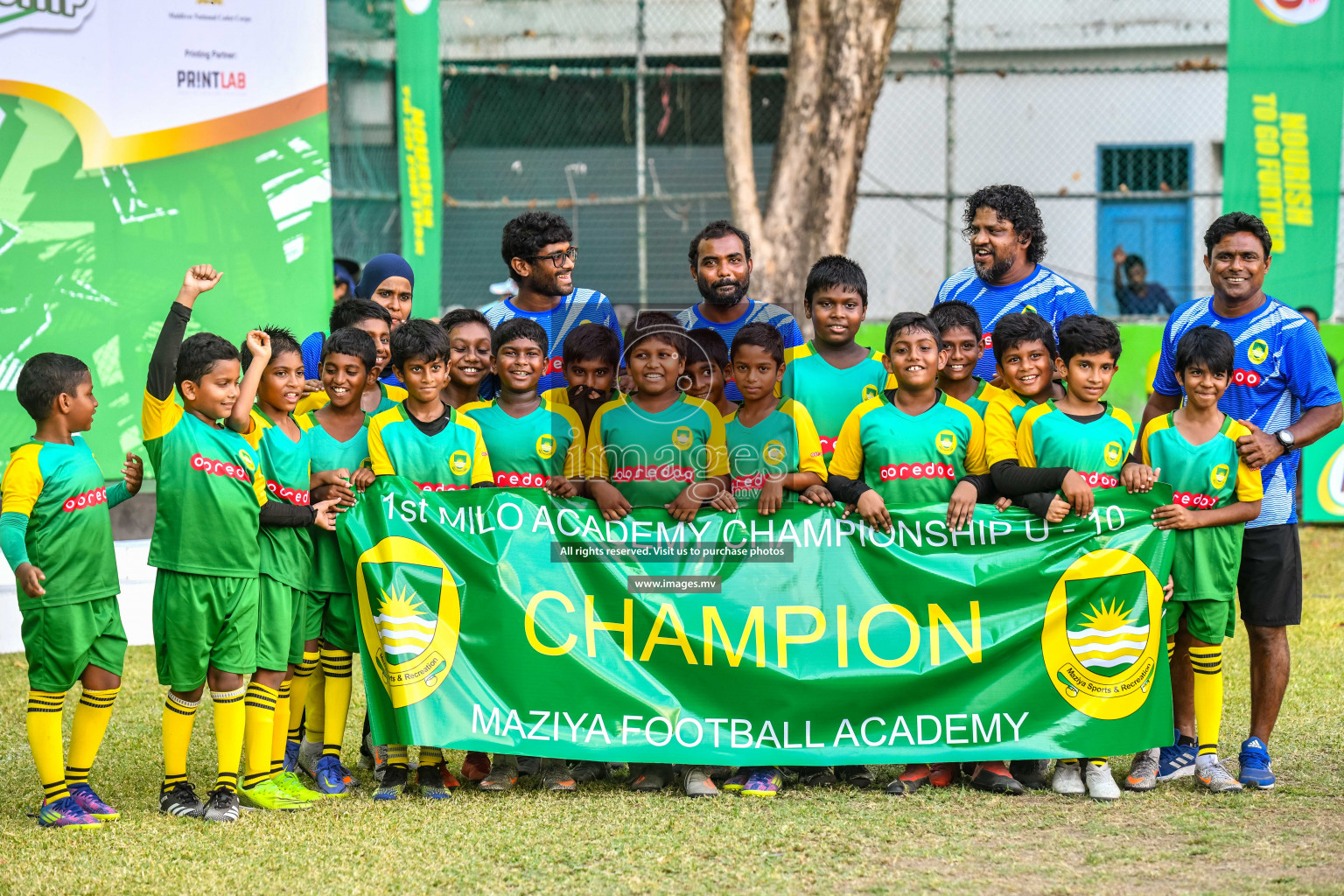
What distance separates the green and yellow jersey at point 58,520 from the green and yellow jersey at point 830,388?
2502 millimetres

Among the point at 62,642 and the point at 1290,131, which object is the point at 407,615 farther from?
the point at 1290,131

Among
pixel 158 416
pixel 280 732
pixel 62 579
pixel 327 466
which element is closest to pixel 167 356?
pixel 158 416

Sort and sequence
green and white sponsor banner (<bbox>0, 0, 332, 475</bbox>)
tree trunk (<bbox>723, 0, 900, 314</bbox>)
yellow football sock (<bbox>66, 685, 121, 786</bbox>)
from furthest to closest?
1. tree trunk (<bbox>723, 0, 900, 314</bbox>)
2. green and white sponsor banner (<bbox>0, 0, 332, 475</bbox>)
3. yellow football sock (<bbox>66, 685, 121, 786</bbox>)

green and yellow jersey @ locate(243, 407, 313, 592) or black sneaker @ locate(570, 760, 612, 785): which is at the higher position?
green and yellow jersey @ locate(243, 407, 313, 592)

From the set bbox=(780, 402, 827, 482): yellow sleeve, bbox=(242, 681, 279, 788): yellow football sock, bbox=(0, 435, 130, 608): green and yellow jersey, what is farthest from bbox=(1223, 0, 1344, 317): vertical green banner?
bbox=(0, 435, 130, 608): green and yellow jersey

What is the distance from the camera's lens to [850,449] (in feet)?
16.5

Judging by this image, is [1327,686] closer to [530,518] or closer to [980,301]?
[980,301]

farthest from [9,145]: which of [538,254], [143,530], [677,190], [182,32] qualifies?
[677,190]

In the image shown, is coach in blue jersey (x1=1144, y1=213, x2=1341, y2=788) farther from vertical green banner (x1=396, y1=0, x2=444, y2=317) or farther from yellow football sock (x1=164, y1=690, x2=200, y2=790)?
vertical green banner (x1=396, y1=0, x2=444, y2=317)

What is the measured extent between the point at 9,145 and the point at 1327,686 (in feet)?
25.6

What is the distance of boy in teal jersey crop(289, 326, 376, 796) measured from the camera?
5.09 m

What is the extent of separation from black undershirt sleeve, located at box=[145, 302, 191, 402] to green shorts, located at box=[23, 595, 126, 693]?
781 millimetres

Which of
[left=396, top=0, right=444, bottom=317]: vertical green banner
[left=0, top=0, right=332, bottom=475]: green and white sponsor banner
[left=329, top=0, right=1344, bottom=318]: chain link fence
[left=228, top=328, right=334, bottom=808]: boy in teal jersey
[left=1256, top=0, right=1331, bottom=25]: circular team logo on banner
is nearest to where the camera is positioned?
[left=228, top=328, right=334, bottom=808]: boy in teal jersey

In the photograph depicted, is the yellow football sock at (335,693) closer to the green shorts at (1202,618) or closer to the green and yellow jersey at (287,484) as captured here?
the green and yellow jersey at (287,484)
